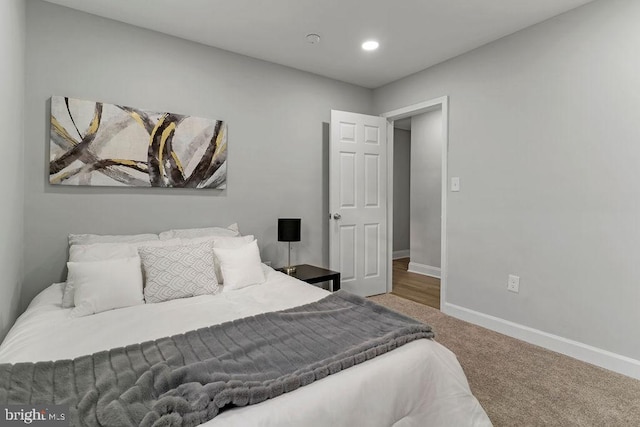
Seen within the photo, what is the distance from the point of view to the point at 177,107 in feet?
9.26

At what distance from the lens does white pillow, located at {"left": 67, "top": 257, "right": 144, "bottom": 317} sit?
5.99 ft

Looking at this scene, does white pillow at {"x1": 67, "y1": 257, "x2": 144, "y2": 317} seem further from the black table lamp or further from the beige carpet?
the beige carpet

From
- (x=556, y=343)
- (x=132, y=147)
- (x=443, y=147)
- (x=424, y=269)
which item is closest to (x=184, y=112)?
(x=132, y=147)

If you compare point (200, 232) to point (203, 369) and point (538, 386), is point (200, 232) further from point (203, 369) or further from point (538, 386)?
point (538, 386)

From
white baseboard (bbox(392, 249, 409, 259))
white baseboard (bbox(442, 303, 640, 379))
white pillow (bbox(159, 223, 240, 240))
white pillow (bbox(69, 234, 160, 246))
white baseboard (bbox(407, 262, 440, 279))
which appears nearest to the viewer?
white baseboard (bbox(442, 303, 640, 379))

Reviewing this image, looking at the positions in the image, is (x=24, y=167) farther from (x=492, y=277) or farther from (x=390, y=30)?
(x=492, y=277)

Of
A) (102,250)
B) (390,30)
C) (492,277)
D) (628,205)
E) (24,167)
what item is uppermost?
(390,30)

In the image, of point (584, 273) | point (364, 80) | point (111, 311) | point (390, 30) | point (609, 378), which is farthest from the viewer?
point (364, 80)

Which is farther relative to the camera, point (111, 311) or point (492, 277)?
point (492, 277)

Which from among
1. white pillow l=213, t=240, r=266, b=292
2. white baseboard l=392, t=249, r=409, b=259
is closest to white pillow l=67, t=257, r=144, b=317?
white pillow l=213, t=240, r=266, b=292

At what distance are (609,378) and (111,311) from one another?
10.4ft

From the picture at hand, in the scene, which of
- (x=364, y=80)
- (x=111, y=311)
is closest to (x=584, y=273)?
(x=364, y=80)

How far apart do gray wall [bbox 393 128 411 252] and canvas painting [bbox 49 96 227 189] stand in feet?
13.9

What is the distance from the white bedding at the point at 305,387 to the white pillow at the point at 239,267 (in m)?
0.28
